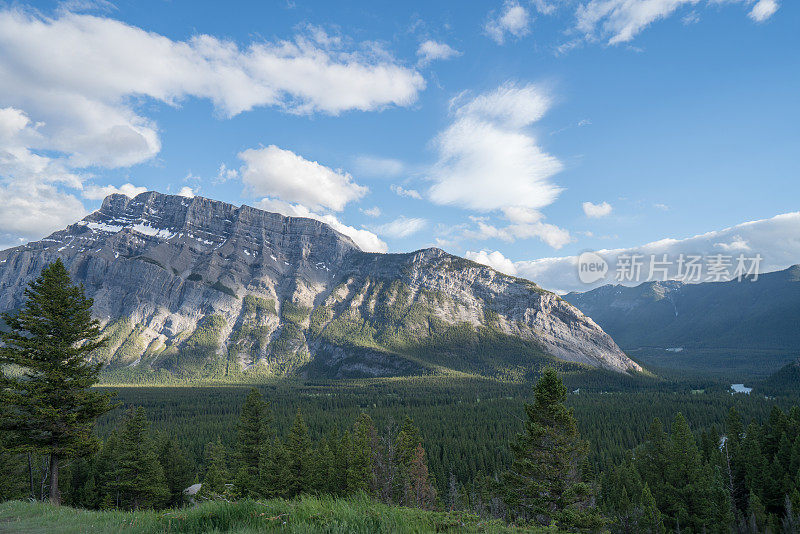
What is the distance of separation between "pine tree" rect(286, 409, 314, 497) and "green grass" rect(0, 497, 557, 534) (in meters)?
30.5

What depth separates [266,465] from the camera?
35.9 meters

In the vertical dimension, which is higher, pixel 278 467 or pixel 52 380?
pixel 52 380

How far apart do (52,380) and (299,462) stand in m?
23.5

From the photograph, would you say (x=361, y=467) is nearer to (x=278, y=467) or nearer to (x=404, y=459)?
(x=404, y=459)

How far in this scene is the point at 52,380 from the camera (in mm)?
20688

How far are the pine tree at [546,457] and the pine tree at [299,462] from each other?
22.3m

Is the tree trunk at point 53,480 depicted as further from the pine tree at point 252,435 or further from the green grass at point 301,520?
the pine tree at point 252,435

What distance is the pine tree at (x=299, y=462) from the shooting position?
3688 cm

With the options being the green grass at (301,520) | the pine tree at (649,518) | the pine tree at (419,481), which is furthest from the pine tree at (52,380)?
the pine tree at (649,518)

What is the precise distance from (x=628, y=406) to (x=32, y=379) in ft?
508

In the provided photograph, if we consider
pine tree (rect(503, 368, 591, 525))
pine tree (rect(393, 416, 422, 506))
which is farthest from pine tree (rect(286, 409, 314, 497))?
pine tree (rect(503, 368, 591, 525))

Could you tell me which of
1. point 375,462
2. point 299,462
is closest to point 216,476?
point 299,462

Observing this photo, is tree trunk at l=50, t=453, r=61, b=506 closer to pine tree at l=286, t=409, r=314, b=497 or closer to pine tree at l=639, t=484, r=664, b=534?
pine tree at l=286, t=409, r=314, b=497

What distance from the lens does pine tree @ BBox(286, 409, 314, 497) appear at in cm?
3688
